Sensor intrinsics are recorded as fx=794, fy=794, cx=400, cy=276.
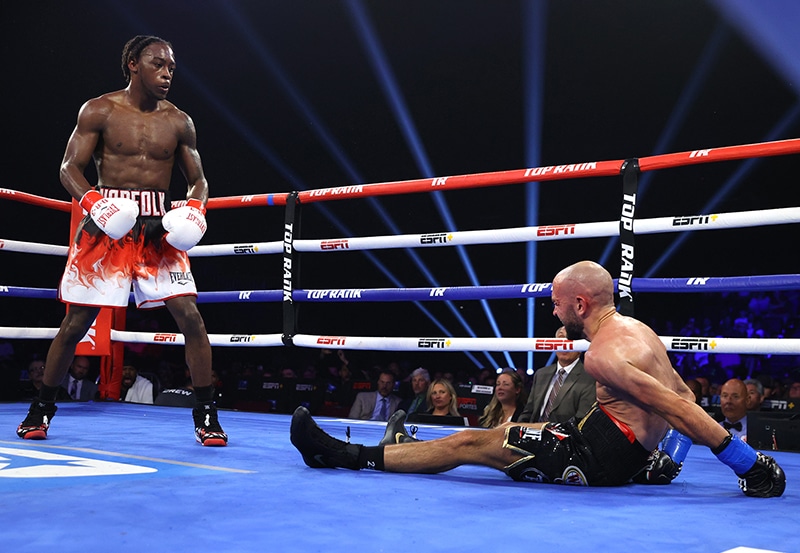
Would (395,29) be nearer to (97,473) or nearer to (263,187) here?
(263,187)

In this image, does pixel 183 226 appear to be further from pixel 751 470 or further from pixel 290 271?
pixel 751 470

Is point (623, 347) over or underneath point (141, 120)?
underneath

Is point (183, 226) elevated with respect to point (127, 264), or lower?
elevated

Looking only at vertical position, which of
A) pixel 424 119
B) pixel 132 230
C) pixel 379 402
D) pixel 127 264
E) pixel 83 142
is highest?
pixel 424 119

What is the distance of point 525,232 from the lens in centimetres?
320

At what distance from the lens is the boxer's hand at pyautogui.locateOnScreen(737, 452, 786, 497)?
1772 millimetres

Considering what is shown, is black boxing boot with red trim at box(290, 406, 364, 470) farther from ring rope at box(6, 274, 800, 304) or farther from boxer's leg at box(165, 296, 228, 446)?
ring rope at box(6, 274, 800, 304)

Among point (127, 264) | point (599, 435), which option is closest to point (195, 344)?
point (127, 264)

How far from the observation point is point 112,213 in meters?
2.53

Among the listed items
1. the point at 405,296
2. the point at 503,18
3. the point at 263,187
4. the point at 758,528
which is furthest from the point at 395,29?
the point at 758,528

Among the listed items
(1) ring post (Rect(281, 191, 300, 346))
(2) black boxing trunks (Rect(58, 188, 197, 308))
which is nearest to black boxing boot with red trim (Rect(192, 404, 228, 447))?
(2) black boxing trunks (Rect(58, 188, 197, 308))

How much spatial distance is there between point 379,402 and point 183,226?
9.67ft

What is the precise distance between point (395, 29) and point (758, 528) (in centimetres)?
784

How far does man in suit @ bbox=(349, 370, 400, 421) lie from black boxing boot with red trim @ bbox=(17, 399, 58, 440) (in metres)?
2.72
